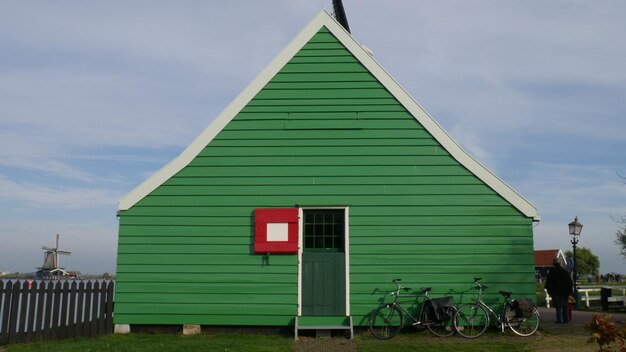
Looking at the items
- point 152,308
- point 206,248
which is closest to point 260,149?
point 206,248

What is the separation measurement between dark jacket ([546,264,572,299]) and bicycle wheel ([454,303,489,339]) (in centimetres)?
342

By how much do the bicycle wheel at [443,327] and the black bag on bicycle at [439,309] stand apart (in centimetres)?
9

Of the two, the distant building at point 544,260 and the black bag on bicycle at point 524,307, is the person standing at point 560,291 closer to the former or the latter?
the black bag on bicycle at point 524,307

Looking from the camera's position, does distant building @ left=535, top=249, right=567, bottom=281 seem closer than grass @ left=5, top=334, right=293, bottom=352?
No

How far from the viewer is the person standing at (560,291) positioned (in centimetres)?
1410

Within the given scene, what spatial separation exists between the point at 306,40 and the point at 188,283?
5661mm

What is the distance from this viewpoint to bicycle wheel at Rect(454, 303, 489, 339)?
11.6m

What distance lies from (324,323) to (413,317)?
1.78 metres

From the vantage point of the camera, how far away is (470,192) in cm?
1214

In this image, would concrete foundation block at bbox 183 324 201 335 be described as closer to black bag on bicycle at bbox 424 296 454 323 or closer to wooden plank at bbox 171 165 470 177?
wooden plank at bbox 171 165 470 177

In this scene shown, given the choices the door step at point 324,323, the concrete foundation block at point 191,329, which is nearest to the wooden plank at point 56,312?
the concrete foundation block at point 191,329

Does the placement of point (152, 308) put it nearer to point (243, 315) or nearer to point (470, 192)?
point (243, 315)

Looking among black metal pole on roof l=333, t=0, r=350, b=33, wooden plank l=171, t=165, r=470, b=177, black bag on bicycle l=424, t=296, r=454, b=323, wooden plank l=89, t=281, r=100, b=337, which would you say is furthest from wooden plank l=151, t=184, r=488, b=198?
black metal pole on roof l=333, t=0, r=350, b=33

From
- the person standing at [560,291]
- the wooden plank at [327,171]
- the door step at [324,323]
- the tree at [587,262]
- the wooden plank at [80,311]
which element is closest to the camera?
the door step at [324,323]
